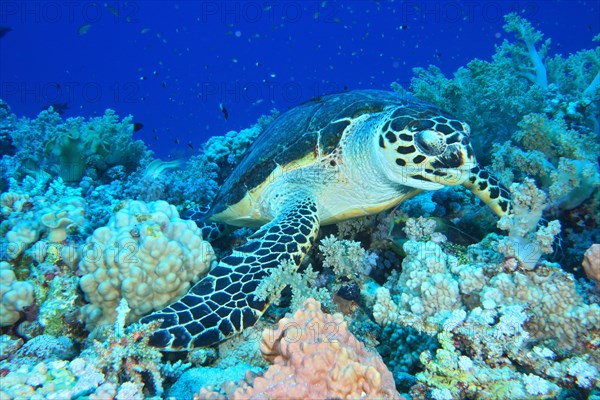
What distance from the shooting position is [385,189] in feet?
10.7

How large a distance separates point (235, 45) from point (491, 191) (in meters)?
101

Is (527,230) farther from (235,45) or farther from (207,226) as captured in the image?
(235,45)

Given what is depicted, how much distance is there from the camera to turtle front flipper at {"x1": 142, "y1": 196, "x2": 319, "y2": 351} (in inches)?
81.1

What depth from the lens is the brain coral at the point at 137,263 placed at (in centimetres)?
229

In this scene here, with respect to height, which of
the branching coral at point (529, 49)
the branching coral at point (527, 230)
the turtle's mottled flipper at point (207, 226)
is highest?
the branching coral at point (529, 49)

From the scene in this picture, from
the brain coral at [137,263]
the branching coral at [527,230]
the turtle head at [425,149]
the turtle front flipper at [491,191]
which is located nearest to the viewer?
the branching coral at [527,230]

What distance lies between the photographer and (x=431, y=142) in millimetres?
2799

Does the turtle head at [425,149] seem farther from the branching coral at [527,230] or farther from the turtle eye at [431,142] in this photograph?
the branching coral at [527,230]

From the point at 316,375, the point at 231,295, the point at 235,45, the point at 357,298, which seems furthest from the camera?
the point at 235,45

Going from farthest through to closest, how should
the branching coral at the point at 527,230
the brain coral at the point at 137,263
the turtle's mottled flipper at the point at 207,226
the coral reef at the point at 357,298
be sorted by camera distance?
the turtle's mottled flipper at the point at 207,226
the brain coral at the point at 137,263
the branching coral at the point at 527,230
the coral reef at the point at 357,298

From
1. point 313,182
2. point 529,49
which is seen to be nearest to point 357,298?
point 313,182

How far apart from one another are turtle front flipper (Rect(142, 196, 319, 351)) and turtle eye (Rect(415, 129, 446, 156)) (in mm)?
1123

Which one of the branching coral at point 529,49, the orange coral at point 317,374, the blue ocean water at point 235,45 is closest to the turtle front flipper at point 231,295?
the orange coral at point 317,374

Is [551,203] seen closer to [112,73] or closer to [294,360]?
[294,360]
